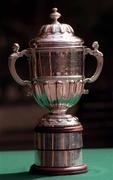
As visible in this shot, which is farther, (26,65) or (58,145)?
(26,65)

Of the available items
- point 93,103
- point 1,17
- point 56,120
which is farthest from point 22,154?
point 1,17

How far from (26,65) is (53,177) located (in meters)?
4.02

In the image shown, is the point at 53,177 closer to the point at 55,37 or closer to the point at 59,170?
the point at 59,170

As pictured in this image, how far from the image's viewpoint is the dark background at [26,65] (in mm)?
5758

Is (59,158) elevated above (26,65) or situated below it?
below

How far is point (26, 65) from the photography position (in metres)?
5.84

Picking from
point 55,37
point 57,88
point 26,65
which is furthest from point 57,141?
point 26,65

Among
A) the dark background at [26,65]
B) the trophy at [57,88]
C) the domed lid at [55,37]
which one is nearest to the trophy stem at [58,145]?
the trophy at [57,88]

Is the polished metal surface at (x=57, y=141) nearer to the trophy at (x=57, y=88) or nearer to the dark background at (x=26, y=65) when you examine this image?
the trophy at (x=57, y=88)

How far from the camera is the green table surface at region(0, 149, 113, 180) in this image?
1.83 metres

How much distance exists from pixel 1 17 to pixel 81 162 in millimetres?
4221

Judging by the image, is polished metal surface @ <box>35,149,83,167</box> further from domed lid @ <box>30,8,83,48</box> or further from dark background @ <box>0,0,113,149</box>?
dark background @ <box>0,0,113,149</box>

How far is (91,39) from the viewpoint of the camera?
19.5ft

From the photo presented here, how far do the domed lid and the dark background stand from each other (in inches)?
150
